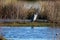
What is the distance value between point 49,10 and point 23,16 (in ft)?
6.64

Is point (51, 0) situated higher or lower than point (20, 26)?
higher

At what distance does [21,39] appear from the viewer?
9.90 meters

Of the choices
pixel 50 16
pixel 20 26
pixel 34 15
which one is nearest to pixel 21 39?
pixel 20 26

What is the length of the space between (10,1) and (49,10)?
147 inches

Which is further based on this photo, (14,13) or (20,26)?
(14,13)

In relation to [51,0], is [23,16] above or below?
below

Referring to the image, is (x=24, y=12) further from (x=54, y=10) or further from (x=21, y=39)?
(x=21, y=39)

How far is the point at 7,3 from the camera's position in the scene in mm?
18266

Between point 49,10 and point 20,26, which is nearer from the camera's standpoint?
point 20,26

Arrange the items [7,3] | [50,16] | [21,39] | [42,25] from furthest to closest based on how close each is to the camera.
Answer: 1. [7,3]
2. [50,16]
3. [42,25]
4. [21,39]

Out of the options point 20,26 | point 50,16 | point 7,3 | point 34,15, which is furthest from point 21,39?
point 7,3

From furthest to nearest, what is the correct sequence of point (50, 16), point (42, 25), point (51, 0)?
point (51, 0) → point (50, 16) → point (42, 25)

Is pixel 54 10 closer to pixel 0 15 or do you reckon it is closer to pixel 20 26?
pixel 20 26

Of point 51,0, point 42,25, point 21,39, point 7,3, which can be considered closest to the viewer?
point 21,39
